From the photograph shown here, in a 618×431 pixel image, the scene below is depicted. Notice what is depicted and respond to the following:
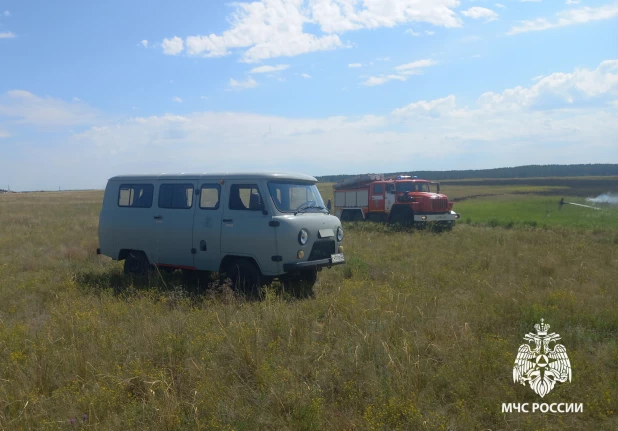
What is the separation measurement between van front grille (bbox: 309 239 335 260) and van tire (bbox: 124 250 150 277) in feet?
11.9

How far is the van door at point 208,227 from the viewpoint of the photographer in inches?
360

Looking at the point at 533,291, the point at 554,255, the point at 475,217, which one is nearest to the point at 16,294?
the point at 533,291

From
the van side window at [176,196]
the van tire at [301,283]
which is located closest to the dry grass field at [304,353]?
the van tire at [301,283]

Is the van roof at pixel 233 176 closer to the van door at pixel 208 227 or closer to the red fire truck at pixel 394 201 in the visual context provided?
the van door at pixel 208 227

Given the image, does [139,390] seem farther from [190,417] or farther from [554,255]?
[554,255]

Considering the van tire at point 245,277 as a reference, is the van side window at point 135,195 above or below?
above

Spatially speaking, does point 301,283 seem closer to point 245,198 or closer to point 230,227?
point 230,227

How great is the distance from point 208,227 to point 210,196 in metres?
0.61

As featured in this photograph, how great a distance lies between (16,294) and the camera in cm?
923

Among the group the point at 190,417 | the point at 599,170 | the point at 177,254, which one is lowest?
the point at 190,417

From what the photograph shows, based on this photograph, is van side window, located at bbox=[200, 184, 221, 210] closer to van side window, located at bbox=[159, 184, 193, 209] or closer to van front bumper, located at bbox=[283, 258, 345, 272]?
van side window, located at bbox=[159, 184, 193, 209]

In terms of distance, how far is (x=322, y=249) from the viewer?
9.08m

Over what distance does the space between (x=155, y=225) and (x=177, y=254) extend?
2.62ft

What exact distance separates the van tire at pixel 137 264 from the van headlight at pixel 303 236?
3.59 metres
